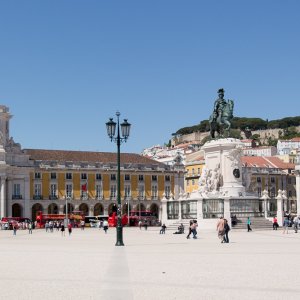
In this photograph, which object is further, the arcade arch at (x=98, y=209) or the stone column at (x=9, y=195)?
the arcade arch at (x=98, y=209)

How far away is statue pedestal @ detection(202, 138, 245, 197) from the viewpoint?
47.6 m

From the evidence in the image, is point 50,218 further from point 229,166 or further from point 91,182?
point 229,166

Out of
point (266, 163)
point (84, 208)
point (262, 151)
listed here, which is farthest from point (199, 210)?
point (262, 151)

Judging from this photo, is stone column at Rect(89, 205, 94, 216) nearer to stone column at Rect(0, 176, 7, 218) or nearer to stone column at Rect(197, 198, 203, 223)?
stone column at Rect(0, 176, 7, 218)

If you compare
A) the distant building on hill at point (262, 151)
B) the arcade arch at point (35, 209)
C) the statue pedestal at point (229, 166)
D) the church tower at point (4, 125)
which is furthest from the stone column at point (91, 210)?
the distant building on hill at point (262, 151)

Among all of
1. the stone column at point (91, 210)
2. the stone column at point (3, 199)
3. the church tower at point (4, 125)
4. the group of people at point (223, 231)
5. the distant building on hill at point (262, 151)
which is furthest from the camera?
the distant building on hill at point (262, 151)

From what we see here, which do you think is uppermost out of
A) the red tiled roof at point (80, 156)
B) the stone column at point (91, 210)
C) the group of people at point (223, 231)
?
the red tiled roof at point (80, 156)

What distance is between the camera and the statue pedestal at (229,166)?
47.6 metres

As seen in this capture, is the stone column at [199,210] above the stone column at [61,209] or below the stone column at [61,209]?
below

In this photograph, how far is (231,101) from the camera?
4978 cm

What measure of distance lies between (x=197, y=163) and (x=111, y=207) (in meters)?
16.3

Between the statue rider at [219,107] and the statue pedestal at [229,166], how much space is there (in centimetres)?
198

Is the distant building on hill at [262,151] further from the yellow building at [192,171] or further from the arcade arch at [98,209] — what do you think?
the arcade arch at [98,209]

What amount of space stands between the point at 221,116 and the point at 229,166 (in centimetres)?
384
